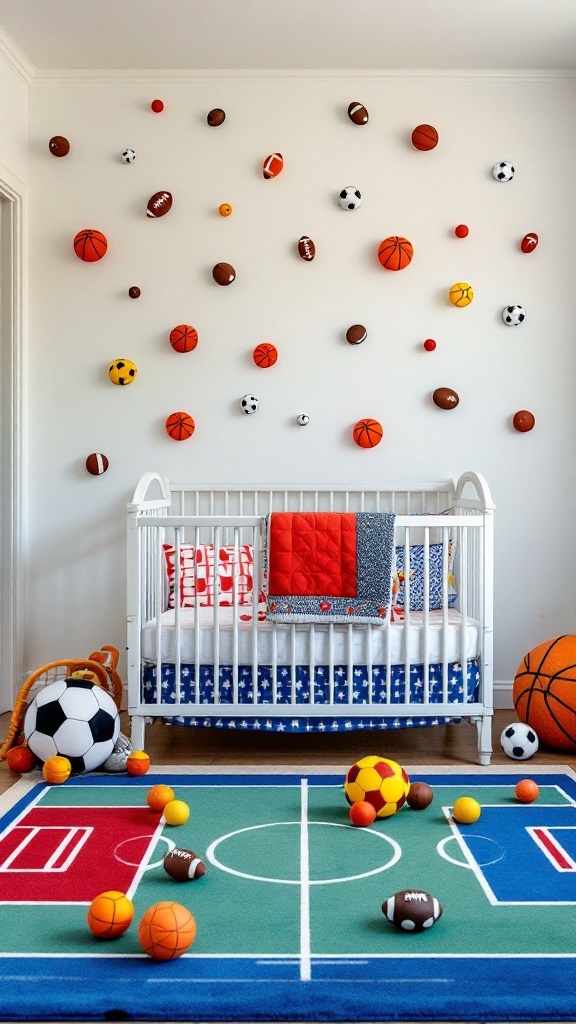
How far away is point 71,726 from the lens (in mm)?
2533

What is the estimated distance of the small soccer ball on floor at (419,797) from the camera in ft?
7.47

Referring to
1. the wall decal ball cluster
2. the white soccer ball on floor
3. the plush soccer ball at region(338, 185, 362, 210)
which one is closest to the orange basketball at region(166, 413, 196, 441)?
the wall decal ball cluster

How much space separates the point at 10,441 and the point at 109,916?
2.19 meters

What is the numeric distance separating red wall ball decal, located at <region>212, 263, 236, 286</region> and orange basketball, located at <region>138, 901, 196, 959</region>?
241cm

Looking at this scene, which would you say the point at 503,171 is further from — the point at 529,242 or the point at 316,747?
the point at 316,747

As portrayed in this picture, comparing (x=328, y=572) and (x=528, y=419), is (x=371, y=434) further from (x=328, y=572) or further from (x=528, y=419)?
(x=328, y=572)

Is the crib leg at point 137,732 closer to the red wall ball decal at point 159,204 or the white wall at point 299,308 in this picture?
the white wall at point 299,308

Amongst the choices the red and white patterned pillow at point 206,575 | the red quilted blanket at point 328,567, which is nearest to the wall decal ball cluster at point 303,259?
the red and white patterned pillow at point 206,575

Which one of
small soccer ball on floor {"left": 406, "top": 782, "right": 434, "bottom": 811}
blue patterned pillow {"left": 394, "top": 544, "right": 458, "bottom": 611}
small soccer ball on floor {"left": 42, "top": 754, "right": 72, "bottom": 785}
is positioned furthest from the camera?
blue patterned pillow {"left": 394, "top": 544, "right": 458, "bottom": 611}

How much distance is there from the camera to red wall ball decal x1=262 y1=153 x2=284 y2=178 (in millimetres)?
3383

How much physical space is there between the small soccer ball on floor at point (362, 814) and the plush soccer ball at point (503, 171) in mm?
2390

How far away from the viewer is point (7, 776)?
2.59m

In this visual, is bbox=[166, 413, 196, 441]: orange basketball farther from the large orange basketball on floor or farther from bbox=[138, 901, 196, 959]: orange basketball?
bbox=[138, 901, 196, 959]: orange basketball

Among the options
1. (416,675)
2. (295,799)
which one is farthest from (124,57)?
(295,799)
